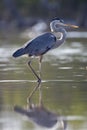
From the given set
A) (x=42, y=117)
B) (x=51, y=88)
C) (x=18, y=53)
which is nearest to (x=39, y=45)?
(x=18, y=53)

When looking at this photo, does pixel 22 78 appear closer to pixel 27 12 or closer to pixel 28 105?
pixel 28 105

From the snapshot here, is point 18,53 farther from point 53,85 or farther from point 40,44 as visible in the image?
point 53,85

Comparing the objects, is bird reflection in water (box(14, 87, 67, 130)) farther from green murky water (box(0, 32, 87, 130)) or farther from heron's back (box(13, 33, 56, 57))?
heron's back (box(13, 33, 56, 57))

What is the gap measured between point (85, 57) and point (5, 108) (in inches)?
342

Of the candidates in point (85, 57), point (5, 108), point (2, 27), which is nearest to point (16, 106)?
point (5, 108)

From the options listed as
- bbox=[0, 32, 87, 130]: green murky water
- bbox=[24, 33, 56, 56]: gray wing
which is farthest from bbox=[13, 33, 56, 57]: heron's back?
bbox=[0, 32, 87, 130]: green murky water

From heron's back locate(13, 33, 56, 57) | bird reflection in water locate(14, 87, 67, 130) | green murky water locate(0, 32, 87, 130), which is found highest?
heron's back locate(13, 33, 56, 57)

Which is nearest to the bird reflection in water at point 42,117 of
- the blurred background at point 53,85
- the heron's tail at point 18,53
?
the blurred background at point 53,85

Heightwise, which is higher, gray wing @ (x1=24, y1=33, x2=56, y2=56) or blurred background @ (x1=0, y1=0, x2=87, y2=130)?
gray wing @ (x1=24, y1=33, x2=56, y2=56)

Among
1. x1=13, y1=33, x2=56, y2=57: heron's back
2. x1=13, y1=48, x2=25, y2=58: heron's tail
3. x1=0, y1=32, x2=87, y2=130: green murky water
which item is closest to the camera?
x1=0, y1=32, x2=87, y2=130: green murky water

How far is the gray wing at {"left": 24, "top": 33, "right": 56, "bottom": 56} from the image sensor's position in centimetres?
1398

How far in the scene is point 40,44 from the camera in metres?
14.1

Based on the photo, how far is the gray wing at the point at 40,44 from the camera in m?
14.0

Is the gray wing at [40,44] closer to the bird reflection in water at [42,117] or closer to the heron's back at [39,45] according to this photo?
the heron's back at [39,45]
